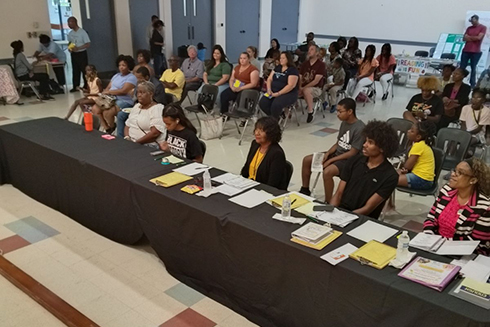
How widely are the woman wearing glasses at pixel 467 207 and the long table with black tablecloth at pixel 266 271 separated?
0.50 m

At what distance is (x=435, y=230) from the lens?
2.70 m

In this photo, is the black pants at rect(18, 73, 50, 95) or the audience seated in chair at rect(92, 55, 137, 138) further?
the black pants at rect(18, 73, 50, 95)

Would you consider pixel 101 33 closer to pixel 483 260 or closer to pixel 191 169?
pixel 191 169

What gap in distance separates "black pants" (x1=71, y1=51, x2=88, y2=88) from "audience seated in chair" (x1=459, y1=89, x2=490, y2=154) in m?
7.40

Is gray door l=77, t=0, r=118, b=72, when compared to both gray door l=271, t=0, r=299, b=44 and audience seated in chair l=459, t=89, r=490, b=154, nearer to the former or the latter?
gray door l=271, t=0, r=299, b=44

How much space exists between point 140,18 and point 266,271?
33.5 feet

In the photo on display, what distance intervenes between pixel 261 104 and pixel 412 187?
3319 mm

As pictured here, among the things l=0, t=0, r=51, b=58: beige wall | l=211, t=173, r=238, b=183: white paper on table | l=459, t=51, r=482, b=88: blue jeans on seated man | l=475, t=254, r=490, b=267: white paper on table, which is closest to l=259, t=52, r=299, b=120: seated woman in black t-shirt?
l=211, t=173, r=238, b=183: white paper on table

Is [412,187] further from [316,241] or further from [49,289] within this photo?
[49,289]

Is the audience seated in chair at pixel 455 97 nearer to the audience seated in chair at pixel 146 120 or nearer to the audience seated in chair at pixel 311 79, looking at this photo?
the audience seated in chair at pixel 311 79

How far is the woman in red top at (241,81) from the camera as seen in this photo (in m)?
6.71

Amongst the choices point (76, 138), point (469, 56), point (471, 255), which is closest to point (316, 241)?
point (471, 255)

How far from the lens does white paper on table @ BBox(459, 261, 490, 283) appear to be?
77.7 inches

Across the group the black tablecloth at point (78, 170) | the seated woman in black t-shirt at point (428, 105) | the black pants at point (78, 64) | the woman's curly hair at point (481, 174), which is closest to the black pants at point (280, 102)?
the seated woman in black t-shirt at point (428, 105)
